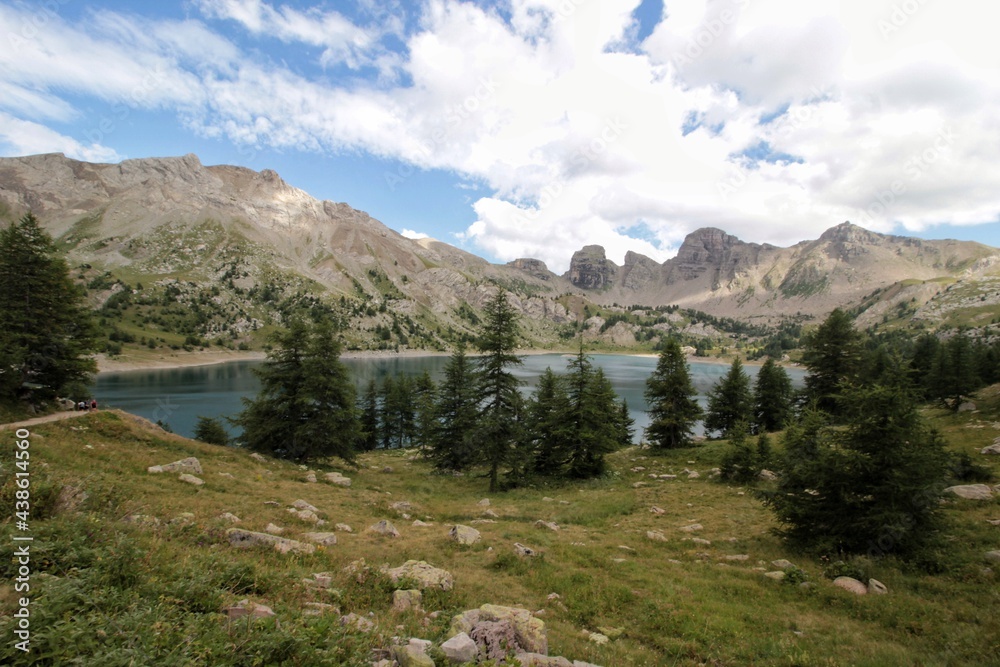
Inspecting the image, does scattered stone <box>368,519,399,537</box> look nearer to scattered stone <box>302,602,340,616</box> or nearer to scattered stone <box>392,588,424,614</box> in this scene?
scattered stone <box>392,588,424,614</box>

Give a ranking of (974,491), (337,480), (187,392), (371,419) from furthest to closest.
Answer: (187,392), (371,419), (337,480), (974,491)

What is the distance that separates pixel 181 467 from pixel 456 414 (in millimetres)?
18441

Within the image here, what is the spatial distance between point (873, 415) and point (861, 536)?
4.11 meters

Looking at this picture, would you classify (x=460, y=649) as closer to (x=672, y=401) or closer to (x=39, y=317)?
(x=39, y=317)

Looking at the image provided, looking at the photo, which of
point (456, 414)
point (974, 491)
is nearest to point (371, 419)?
point (456, 414)

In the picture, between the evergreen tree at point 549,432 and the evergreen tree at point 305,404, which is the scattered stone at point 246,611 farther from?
the evergreen tree at point 549,432

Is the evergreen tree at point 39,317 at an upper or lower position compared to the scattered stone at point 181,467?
upper

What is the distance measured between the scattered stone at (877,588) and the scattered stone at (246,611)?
49.5ft

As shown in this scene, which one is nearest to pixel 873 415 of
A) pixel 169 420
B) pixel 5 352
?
pixel 5 352

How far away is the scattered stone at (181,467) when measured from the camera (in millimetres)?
17125

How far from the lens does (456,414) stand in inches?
1298

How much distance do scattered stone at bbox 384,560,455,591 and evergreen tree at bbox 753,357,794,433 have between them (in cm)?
4628

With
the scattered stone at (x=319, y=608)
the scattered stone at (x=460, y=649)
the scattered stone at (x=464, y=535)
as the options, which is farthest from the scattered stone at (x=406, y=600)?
the scattered stone at (x=464, y=535)

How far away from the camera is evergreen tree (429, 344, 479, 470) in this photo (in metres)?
30.1
